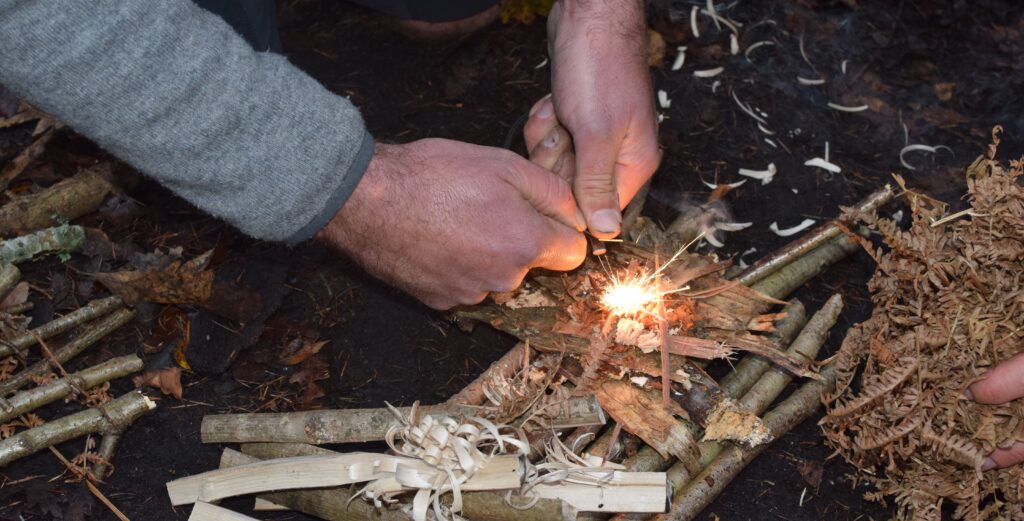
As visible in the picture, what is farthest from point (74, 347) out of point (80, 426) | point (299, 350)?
point (299, 350)

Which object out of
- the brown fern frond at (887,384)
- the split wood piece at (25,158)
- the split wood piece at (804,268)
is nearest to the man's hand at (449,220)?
the split wood piece at (804,268)

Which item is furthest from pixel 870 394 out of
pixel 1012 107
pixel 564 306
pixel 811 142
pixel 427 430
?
pixel 1012 107

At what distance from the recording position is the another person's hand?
2.89m

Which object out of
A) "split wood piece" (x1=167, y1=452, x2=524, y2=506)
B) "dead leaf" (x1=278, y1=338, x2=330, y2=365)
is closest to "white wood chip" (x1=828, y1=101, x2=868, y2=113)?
"split wood piece" (x1=167, y1=452, x2=524, y2=506)

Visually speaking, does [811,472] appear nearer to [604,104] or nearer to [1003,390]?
[1003,390]

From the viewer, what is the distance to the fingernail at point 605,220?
3.32m

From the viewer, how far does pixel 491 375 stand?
337cm

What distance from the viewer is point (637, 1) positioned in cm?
392

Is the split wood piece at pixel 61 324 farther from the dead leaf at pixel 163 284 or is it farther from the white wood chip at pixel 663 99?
the white wood chip at pixel 663 99

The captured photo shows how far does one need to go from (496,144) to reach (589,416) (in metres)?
1.80

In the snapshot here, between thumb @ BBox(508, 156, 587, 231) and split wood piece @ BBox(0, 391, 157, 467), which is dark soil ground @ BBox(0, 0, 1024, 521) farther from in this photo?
thumb @ BBox(508, 156, 587, 231)

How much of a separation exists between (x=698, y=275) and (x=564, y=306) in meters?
0.56

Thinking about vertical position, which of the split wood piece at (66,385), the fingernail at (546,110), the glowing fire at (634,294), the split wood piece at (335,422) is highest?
the fingernail at (546,110)

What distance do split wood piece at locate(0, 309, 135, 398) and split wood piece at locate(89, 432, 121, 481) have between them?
1.30ft
